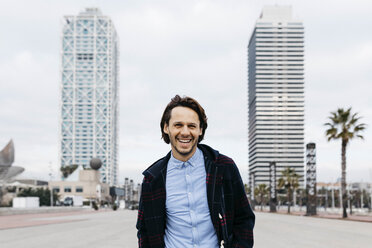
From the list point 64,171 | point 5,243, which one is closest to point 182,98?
point 5,243

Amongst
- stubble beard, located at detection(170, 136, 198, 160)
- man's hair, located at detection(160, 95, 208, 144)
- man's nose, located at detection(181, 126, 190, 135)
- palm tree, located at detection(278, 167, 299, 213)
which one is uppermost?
man's hair, located at detection(160, 95, 208, 144)

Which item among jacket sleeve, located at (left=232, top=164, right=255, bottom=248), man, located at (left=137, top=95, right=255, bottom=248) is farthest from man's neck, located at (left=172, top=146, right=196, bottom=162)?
jacket sleeve, located at (left=232, top=164, right=255, bottom=248)

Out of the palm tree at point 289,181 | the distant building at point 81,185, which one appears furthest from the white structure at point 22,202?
the distant building at point 81,185

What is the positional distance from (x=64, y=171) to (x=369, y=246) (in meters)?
125

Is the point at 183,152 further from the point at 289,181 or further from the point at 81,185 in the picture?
the point at 81,185

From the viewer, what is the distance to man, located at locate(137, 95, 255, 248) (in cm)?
264

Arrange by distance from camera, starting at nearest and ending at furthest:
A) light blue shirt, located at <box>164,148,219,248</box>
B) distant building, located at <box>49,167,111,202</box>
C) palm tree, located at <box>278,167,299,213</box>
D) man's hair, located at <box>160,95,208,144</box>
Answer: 1. light blue shirt, located at <box>164,148,219,248</box>
2. man's hair, located at <box>160,95,208,144</box>
3. palm tree, located at <box>278,167,299,213</box>
4. distant building, located at <box>49,167,111,202</box>

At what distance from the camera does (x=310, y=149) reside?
48.0 metres

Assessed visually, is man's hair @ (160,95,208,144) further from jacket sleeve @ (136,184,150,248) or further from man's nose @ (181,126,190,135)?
jacket sleeve @ (136,184,150,248)

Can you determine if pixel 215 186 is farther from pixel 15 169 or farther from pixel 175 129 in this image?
pixel 15 169

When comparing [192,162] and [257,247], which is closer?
[192,162]

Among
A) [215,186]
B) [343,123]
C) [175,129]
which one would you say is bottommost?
[215,186]

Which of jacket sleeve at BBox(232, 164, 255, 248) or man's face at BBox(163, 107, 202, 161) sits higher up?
man's face at BBox(163, 107, 202, 161)

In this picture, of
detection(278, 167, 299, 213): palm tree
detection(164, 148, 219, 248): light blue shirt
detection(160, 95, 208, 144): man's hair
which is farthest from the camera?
detection(278, 167, 299, 213): palm tree
